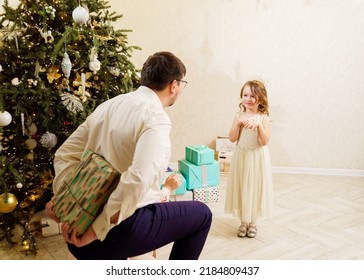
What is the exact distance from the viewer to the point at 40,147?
245 cm

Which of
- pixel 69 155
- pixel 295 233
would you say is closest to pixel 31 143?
pixel 69 155

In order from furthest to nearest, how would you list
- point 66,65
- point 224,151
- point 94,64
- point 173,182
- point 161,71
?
point 224,151 < point 94,64 < point 66,65 < point 173,182 < point 161,71

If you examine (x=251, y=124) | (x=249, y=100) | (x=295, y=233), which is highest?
(x=249, y=100)

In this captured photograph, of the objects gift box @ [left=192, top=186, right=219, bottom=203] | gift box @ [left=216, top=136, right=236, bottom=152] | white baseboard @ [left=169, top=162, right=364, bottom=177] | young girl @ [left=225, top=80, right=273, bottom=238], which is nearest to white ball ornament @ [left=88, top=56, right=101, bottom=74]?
young girl @ [left=225, top=80, right=273, bottom=238]

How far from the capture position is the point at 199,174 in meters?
3.11

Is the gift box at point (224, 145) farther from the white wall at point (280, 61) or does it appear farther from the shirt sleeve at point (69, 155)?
the shirt sleeve at point (69, 155)

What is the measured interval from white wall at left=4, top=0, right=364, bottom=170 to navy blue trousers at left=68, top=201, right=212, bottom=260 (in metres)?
2.70

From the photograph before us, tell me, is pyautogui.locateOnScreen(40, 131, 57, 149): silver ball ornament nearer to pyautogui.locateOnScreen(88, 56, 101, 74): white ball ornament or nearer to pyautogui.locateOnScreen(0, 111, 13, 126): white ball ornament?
pyautogui.locateOnScreen(0, 111, 13, 126): white ball ornament

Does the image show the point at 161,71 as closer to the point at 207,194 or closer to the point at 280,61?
the point at 207,194

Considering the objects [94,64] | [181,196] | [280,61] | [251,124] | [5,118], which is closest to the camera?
[5,118]

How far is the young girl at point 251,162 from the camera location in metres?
2.51

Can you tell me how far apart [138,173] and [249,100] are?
1.44 metres

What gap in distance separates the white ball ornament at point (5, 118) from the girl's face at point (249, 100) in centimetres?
146
